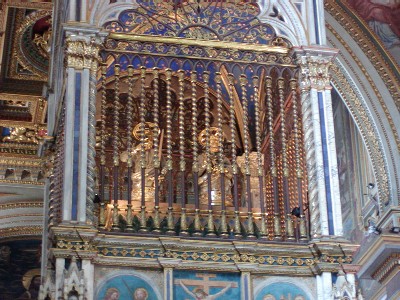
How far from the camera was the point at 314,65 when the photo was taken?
39.6 ft

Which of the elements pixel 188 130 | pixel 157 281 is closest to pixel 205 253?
pixel 157 281

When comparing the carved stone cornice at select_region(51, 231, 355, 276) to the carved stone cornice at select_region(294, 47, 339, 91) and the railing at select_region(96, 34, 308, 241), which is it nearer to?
the railing at select_region(96, 34, 308, 241)

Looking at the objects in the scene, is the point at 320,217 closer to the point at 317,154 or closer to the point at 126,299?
the point at 317,154

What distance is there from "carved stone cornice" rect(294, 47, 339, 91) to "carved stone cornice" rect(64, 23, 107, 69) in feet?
6.70

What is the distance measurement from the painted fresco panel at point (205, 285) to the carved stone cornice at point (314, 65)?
219cm

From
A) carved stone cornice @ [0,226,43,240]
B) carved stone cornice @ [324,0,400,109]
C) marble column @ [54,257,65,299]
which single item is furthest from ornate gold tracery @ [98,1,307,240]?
carved stone cornice @ [0,226,43,240]

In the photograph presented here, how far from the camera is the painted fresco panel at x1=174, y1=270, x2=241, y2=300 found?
430 inches

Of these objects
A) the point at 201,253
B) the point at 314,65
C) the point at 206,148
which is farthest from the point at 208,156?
the point at 314,65

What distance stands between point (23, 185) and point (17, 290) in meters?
1.70

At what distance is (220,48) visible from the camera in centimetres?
1209

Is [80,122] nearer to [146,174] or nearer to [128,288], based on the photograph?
[128,288]

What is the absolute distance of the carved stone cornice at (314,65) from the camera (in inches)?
472

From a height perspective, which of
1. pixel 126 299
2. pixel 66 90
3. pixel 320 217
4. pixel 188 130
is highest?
pixel 188 130

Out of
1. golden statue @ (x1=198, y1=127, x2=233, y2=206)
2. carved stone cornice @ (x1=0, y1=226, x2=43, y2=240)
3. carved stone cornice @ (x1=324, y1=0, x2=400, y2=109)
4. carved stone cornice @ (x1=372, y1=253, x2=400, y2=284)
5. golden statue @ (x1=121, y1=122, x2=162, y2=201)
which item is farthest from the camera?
carved stone cornice @ (x1=0, y1=226, x2=43, y2=240)
